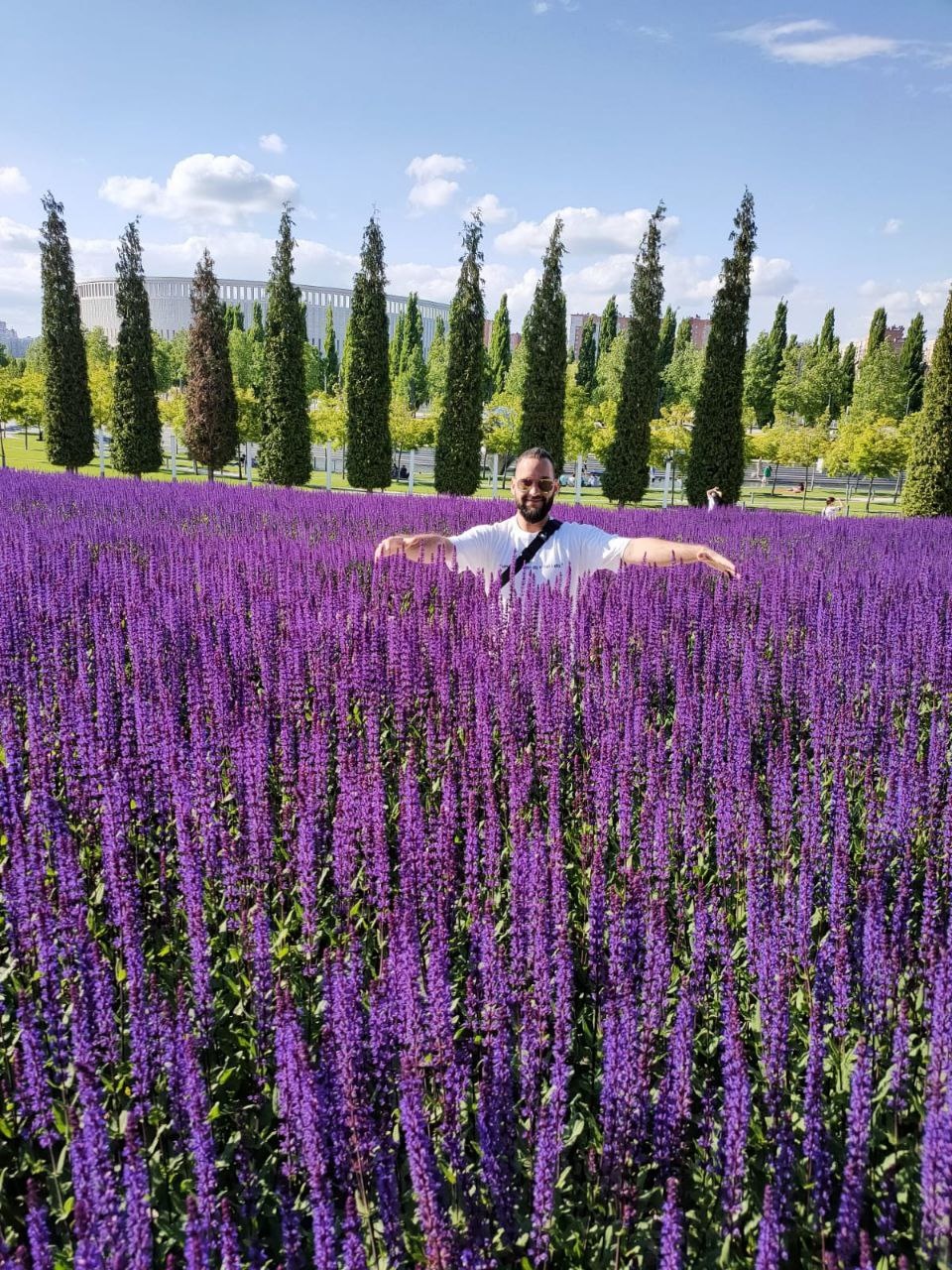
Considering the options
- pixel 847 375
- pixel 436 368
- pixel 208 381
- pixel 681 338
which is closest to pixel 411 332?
pixel 436 368

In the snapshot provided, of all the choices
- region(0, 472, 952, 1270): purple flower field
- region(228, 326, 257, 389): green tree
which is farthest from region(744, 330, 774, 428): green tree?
region(0, 472, 952, 1270): purple flower field

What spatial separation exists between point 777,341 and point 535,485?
66353 mm

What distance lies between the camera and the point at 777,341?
210ft

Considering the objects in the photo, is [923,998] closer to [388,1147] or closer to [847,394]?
[388,1147]

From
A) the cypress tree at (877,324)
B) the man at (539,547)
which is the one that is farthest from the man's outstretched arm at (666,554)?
the cypress tree at (877,324)

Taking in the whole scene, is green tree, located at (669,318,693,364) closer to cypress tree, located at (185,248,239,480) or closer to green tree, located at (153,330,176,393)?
green tree, located at (153,330,176,393)

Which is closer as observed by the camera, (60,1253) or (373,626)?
(60,1253)

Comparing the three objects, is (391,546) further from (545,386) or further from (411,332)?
(411,332)

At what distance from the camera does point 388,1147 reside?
1.47 m

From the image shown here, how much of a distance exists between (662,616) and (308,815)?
318 cm

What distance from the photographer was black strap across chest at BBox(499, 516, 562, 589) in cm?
540

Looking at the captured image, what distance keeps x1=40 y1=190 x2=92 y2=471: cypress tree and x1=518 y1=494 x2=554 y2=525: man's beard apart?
26201 mm

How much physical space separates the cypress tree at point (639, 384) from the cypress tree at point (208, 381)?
1289 cm

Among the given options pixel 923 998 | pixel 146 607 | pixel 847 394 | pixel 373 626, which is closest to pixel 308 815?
pixel 923 998
